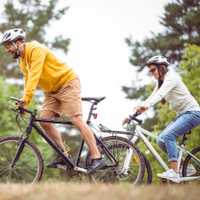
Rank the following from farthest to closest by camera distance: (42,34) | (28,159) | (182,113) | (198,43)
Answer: (42,34), (198,43), (182,113), (28,159)

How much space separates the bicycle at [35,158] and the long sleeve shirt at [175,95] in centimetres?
78

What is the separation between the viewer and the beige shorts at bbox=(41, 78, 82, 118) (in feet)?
27.2

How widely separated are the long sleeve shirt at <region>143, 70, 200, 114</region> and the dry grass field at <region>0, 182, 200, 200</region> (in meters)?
2.44

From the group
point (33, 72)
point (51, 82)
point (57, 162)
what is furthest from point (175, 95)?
point (33, 72)

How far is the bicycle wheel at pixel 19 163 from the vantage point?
8.13m

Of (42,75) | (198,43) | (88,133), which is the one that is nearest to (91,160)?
(88,133)

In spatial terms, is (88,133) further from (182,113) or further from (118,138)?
(182,113)

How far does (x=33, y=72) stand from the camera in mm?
7969

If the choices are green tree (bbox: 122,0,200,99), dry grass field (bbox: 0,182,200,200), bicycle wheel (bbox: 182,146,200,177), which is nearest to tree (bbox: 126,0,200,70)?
green tree (bbox: 122,0,200,99)

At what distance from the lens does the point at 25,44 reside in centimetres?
816

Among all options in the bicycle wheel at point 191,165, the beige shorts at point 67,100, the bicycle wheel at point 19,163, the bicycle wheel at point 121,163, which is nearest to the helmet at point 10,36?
the beige shorts at point 67,100

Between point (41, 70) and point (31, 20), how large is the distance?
34.3 m

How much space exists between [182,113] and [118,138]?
36.3 inches

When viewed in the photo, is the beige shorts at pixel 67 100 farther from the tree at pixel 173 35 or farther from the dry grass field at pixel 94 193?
the tree at pixel 173 35
